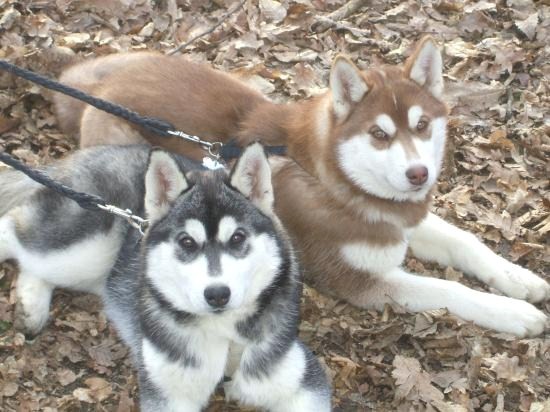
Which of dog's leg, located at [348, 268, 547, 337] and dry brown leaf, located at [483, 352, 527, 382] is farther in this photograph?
dog's leg, located at [348, 268, 547, 337]

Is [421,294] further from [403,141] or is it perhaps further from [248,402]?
[248,402]

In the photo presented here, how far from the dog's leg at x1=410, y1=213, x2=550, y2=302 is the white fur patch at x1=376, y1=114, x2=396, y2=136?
32.1 inches

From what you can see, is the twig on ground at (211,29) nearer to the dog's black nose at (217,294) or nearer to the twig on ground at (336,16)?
the twig on ground at (336,16)

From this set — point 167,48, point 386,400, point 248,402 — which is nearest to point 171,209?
point 248,402

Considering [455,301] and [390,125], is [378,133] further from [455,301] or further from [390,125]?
[455,301]

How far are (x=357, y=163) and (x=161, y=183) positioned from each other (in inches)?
49.4

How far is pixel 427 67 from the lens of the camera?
4.33m

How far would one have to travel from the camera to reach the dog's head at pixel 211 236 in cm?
324

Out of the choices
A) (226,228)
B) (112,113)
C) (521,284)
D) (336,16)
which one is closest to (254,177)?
(226,228)

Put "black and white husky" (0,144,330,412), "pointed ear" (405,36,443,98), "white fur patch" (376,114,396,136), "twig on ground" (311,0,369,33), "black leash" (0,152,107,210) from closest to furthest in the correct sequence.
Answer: "black and white husky" (0,144,330,412)
"black leash" (0,152,107,210)
"white fur patch" (376,114,396,136)
"pointed ear" (405,36,443,98)
"twig on ground" (311,0,369,33)

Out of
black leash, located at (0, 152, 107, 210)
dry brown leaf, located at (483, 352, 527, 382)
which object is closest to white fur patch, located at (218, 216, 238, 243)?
black leash, located at (0, 152, 107, 210)

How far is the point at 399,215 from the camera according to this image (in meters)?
4.43

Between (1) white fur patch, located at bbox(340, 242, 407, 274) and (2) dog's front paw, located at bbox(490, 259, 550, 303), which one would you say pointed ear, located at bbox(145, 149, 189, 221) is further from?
(2) dog's front paw, located at bbox(490, 259, 550, 303)

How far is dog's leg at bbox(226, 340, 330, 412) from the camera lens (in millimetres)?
3604
